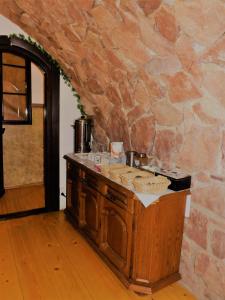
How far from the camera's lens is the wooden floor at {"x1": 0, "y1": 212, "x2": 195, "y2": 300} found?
1.96 metres

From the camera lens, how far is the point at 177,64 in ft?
5.80

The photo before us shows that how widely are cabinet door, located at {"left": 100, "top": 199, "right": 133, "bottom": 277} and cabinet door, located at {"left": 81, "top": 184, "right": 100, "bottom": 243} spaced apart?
0.15m

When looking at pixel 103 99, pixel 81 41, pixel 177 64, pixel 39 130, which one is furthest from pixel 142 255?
pixel 39 130

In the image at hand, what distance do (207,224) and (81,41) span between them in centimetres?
196

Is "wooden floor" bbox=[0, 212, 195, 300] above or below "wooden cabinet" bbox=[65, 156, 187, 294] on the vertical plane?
below

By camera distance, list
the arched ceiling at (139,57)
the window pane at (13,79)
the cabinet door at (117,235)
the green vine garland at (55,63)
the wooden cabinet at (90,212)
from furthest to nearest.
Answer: the window pane at (13,79) < the green vine garland at (55,63) < the wooden cabinet at (90,212) < the cabinet door at (117,235) < the arched ceiling at (139,57)

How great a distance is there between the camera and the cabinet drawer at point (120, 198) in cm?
191

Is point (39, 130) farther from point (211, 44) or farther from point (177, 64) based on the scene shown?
point (211, 44)

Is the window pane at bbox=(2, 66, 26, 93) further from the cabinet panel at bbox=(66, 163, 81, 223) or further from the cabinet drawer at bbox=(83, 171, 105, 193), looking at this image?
the cabinet drawer at bbox=(83, 171, 105, 193)

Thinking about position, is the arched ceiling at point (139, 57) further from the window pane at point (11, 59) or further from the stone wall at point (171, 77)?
the window pane at point (11, 59)

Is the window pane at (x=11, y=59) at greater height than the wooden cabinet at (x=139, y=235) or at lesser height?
greater

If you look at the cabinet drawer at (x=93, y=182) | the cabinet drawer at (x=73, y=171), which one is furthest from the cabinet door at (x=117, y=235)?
the cabinet drawer at (x=73, y=171)

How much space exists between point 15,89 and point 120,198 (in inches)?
108

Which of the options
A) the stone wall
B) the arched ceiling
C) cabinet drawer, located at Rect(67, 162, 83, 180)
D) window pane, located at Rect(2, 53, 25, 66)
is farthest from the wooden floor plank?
window pane, located at Rect(2, 53, 25, 66)
